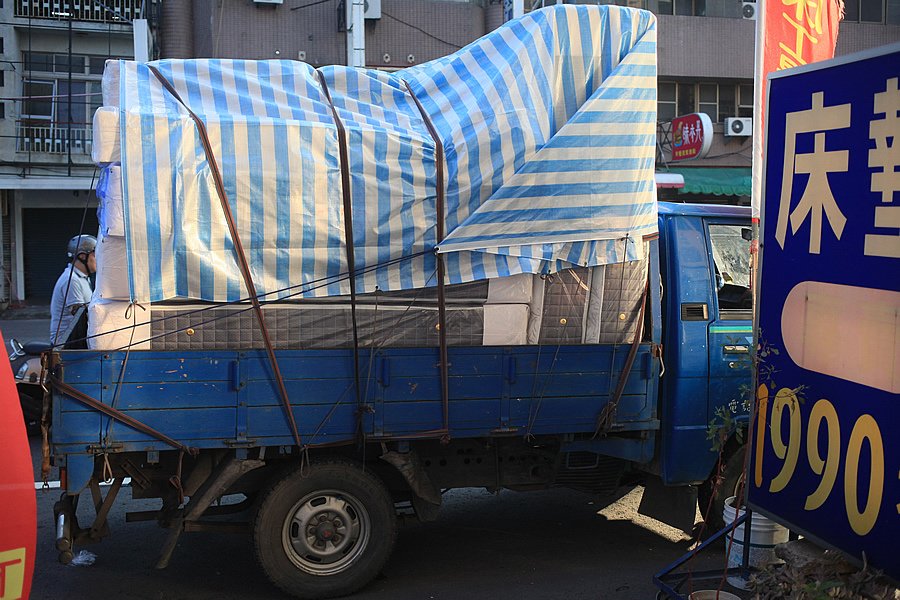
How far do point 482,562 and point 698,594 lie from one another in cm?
216

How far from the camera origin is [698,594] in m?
3.66

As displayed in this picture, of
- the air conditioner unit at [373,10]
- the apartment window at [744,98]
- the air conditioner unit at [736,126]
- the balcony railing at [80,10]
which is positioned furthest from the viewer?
the apartment window at [744,98]

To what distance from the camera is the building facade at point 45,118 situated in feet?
67.1

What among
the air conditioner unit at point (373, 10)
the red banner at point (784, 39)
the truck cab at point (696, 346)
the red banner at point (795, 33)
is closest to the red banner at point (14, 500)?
the truck cab at point (696, 346)

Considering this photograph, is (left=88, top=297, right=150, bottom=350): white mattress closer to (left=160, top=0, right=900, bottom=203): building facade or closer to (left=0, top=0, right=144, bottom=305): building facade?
(left=160, top=0, right=900, bottom=203): building facade

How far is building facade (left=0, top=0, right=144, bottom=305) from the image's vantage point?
20.5 m

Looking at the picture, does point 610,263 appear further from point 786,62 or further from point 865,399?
point 786,62

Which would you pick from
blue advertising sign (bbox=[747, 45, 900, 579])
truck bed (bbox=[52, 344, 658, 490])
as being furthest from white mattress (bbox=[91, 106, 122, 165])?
blue advertising sign (bbox=[747, 45, 900, 579])

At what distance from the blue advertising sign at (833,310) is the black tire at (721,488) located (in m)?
1.81

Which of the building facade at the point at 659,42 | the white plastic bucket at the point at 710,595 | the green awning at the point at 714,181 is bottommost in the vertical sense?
the white plastic bucket at the point at 710,595

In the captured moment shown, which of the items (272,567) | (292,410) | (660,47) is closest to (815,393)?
(292,410)

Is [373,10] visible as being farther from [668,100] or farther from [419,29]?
[668,100]

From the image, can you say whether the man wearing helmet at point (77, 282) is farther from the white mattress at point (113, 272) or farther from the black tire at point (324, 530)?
the black tire at point (324, 530)

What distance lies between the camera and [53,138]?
21078mm
